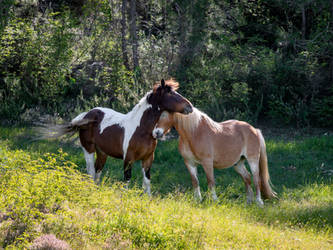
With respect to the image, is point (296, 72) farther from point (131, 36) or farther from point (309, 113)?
point (131, 36)

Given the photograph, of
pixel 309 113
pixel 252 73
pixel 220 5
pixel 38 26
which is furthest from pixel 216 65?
pixel 38 26

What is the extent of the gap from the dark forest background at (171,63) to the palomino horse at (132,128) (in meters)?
4.38

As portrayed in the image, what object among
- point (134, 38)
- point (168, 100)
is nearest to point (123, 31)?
point (134, 38)

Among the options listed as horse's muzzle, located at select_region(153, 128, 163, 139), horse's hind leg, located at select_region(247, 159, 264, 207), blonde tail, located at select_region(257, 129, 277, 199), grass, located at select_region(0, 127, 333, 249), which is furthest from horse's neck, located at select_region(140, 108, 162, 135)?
blonde tail, located at select_region(257, 129, 277, 199)

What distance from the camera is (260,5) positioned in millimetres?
13961

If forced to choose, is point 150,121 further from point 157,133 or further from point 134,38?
point 134,38

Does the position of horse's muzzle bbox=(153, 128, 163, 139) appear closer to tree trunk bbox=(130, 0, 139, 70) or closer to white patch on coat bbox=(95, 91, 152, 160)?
white patch on coat bbox=(95, 91, 152, 160)

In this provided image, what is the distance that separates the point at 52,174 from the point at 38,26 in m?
8.37

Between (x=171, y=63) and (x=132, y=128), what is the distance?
6401mm

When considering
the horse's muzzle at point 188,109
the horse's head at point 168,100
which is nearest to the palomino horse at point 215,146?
the horse's head at point 168,100

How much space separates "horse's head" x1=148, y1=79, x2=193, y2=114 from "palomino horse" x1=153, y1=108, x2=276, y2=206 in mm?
176

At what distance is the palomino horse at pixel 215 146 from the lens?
6.29m

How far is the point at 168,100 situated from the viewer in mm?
5988

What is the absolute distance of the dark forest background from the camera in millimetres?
11508
